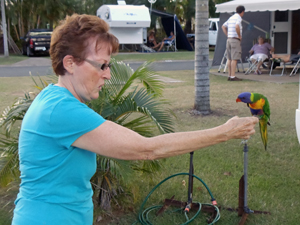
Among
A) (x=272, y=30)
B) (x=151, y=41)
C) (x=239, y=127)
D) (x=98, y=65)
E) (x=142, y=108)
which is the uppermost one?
(x=272, y=30)

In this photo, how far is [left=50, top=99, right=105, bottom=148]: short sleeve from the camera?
152cm

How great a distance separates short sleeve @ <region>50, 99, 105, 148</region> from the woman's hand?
59cm

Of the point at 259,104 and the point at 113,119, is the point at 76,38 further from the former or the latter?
the point at 113,119

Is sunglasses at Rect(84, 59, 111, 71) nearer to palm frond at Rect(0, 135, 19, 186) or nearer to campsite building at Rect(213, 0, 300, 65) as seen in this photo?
palm frond at Rect(0, 135, 19, 186)

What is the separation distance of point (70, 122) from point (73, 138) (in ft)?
0.23

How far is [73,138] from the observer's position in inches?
60.4

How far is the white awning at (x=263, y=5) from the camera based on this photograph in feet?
35.1

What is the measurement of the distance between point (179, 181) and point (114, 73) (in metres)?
1.49

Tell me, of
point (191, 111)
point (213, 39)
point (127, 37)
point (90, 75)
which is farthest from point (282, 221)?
point (213, 39)

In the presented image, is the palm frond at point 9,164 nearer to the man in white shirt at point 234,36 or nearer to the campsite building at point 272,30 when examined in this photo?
the man in white shirt at point 234,36

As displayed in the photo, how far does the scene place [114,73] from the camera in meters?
3.93

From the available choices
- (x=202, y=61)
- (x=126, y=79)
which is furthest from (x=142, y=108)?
(x=202, y=61)

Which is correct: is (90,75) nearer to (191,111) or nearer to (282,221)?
(282,221)

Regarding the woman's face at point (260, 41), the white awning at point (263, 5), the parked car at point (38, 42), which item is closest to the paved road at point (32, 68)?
the parked car at point (38, 42)
